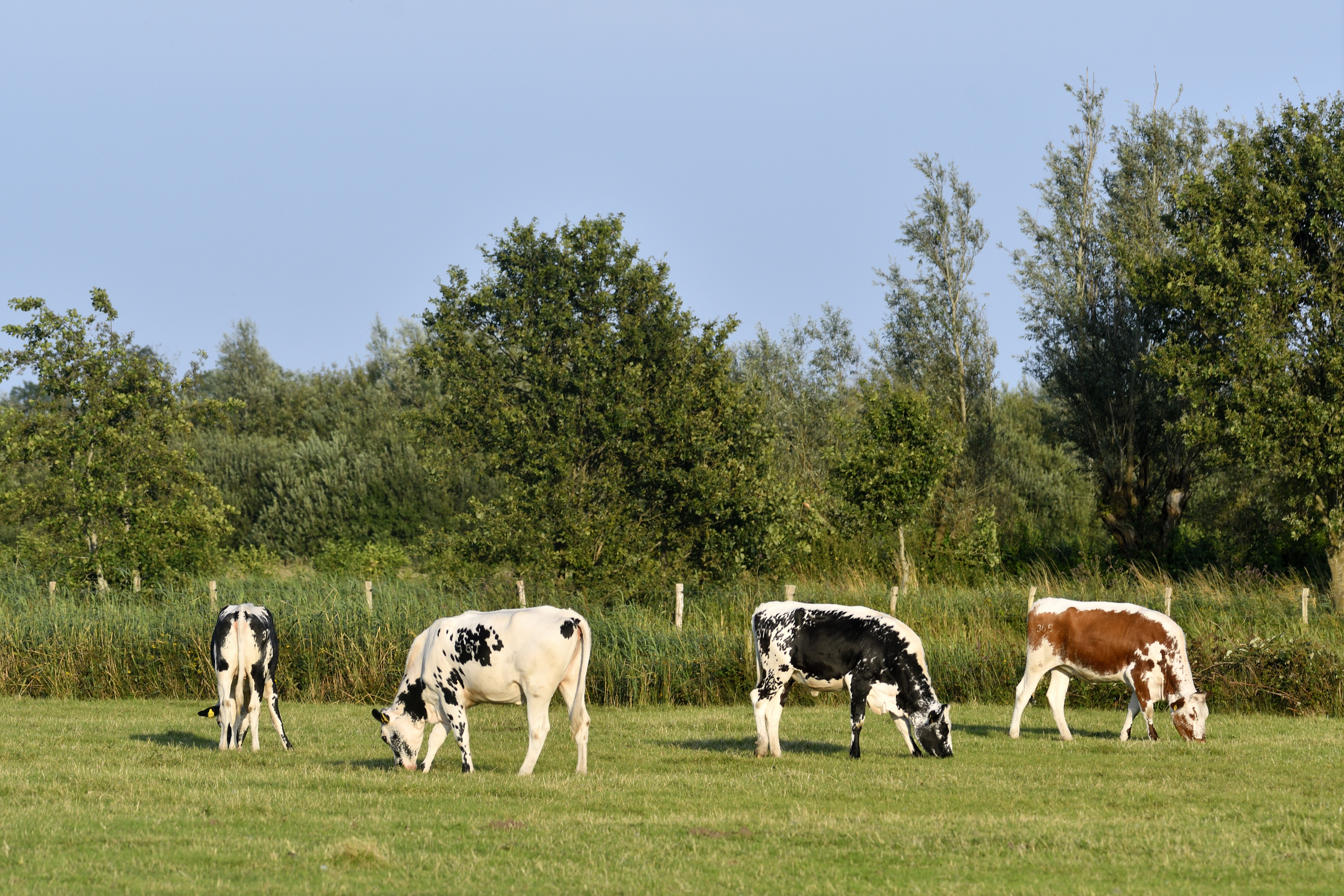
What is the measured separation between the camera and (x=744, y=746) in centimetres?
1569

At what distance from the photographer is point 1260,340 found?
34844 mm

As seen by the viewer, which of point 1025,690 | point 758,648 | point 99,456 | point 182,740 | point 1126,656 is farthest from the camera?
point 99,456

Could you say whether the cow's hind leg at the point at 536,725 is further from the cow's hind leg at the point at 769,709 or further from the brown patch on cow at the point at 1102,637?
the brown patch on cow at the point at 1102,637

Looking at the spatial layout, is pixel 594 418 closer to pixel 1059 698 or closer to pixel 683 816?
pixel 1059 698

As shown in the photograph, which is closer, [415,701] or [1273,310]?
[415,701]

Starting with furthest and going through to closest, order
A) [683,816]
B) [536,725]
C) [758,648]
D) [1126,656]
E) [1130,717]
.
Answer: [1130,717] → [1126,656] → [758,648] → [536,725] → [683,816]

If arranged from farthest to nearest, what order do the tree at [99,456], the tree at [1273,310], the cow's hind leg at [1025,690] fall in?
the tree at [1273,310] → the tree at [99,456] → the cow's hind leg at [1025,690]

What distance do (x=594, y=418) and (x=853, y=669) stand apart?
17.0 m

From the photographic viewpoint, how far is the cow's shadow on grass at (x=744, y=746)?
1503 centimetres

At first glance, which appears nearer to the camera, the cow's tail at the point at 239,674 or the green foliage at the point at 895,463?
the cow's tail at the point at 239,674

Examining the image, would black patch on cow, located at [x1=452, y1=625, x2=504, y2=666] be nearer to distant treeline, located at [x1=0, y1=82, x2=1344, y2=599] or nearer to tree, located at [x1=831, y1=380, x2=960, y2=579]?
distant treeline, located at [x1=0, y1=82, x2=1344, y2=599]

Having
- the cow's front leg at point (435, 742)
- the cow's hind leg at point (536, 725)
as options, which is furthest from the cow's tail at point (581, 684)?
the cow's front leg at point (435, 742)

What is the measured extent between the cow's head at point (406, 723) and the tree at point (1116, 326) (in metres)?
32.9

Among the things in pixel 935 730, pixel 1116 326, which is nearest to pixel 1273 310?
pixel 1116 326
